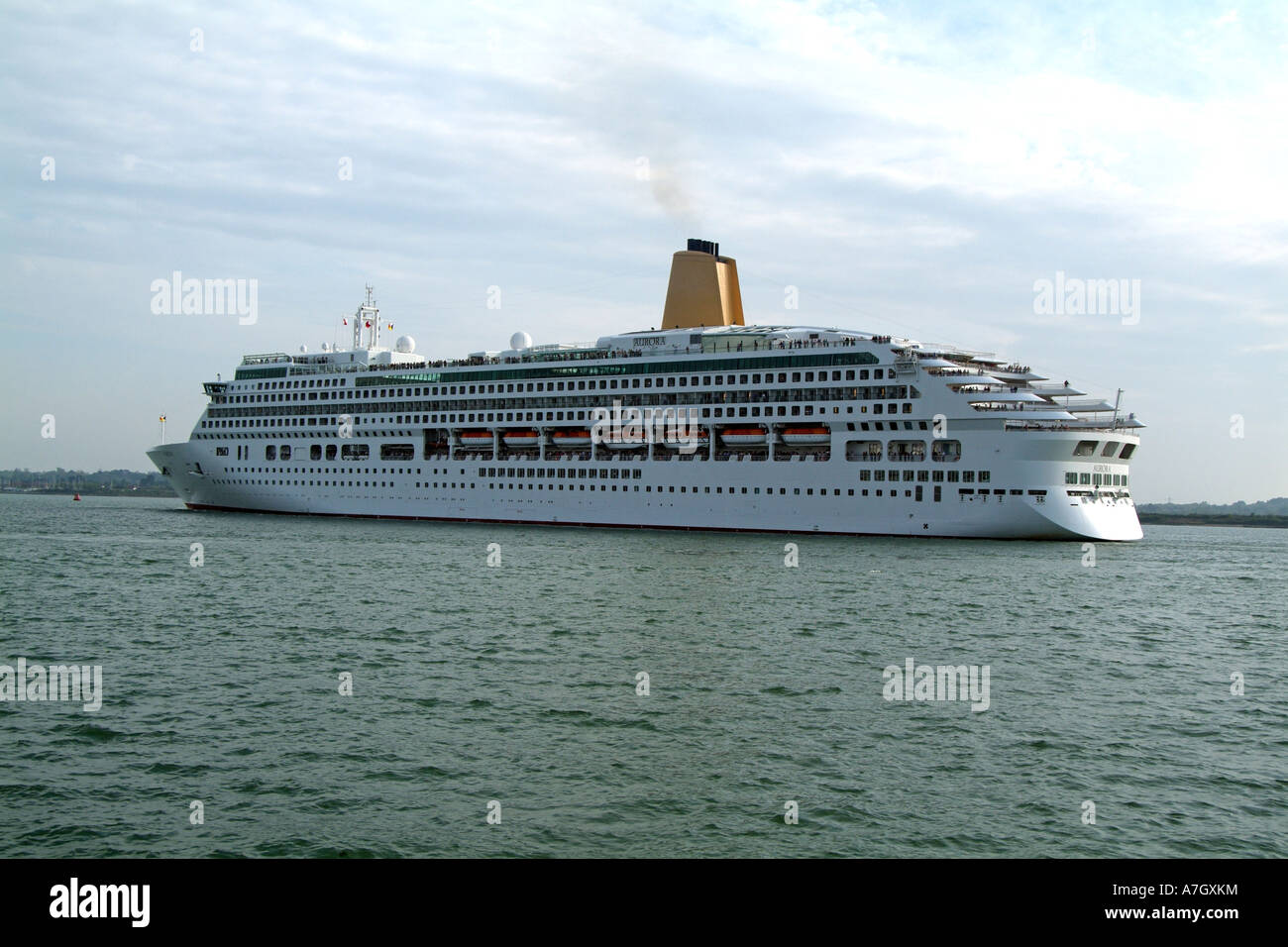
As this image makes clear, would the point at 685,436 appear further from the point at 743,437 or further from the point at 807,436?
the point at 807,436

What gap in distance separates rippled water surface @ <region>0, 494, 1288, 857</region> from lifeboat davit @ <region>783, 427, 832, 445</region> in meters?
34.9

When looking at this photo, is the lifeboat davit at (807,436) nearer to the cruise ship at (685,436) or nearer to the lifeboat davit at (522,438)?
the cruise ship at (685,436)

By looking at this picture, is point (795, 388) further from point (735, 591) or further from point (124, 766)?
point (124, 766)

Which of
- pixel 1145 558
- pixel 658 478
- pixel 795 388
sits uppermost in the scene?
pixel 795 388

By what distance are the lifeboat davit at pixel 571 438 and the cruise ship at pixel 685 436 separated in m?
0.22

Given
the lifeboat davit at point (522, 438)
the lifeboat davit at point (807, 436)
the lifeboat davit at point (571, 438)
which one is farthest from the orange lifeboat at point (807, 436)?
the lifeboat davit at point (522, 438)

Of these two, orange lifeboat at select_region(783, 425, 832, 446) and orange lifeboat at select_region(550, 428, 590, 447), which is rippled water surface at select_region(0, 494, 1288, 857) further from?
orange lifeboat at select_region(550, 428, 590, 447)

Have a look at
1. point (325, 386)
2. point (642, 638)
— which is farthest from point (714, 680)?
point (325, 386)

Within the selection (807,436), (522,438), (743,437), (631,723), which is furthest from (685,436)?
(631,723)

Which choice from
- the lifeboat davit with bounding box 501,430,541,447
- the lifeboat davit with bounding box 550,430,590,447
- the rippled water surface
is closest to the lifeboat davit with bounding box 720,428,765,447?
the lifeboat davit with bounding box 550,430,590,447

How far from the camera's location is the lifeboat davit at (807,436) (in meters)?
76.3

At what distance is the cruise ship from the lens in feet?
226

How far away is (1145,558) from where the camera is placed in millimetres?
63938
